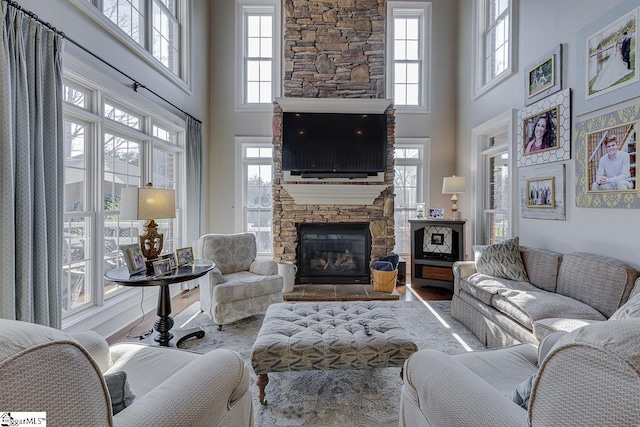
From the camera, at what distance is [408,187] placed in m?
5.09

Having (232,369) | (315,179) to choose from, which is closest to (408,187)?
(315,179)

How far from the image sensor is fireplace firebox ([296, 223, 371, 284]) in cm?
444

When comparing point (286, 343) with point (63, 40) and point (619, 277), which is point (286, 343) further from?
point (63, 40)

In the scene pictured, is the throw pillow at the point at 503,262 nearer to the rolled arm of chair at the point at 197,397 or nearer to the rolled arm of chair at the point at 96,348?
the rolled arm of chair at the point at 197,397

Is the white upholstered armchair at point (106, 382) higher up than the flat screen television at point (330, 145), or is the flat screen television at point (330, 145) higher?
the flat screen television at point (330, 145)

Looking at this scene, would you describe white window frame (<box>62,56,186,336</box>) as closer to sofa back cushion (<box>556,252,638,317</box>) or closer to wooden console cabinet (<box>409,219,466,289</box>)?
wooden console cabinet (<box>409,219,466,289</box>)

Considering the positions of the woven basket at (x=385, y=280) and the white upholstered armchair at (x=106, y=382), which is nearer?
the white upholstered armchair at (x=106, y=382)

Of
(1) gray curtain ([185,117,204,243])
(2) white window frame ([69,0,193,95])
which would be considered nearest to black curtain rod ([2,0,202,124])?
(2) white window frame ([69,0,193,95])

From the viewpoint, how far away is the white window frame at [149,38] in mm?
2402

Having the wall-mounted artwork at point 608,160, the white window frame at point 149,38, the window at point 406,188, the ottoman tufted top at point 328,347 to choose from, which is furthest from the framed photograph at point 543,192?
the white window frame at point 149,38

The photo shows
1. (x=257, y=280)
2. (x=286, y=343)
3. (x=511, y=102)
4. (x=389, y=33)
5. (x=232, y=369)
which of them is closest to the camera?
(x=232, y=369)

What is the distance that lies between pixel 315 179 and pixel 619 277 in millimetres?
3311

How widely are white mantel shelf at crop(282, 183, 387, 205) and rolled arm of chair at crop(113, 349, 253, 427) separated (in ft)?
10.7

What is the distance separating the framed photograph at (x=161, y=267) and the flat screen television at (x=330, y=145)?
87.3 inches
